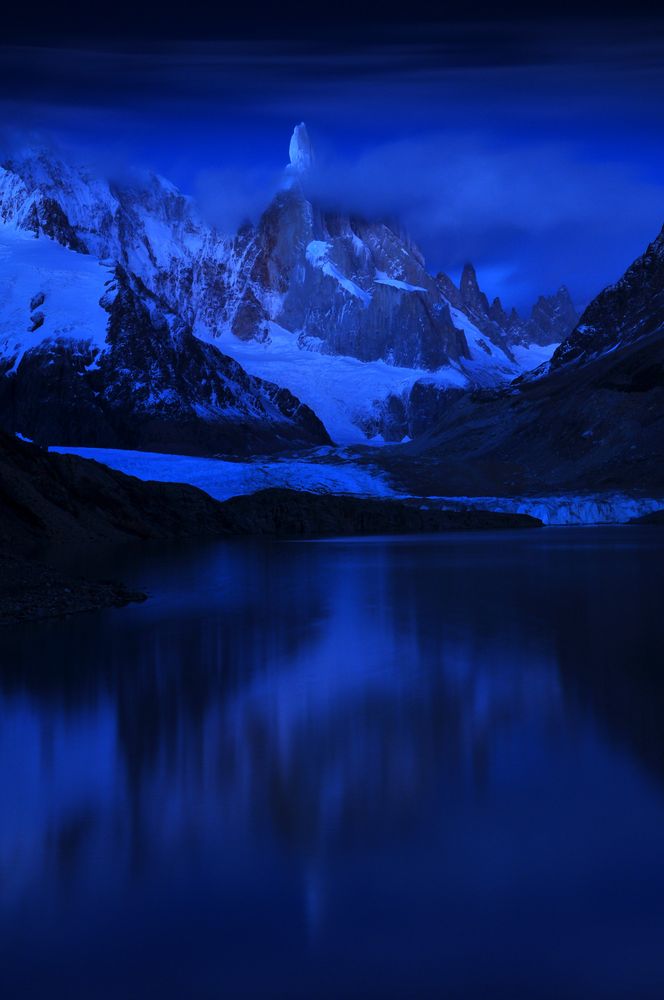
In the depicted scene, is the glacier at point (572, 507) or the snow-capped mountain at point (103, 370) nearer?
the glacier at point (572, 507)

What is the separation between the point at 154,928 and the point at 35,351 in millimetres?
137084

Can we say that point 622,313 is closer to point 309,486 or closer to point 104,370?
point 104,370

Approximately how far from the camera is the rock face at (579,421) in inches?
3642

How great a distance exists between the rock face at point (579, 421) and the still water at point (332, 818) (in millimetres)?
71565

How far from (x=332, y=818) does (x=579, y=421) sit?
331 ft

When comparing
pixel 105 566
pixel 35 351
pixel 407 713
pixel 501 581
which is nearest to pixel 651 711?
pixel 407 713

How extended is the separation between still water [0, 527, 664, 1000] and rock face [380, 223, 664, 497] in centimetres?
7156

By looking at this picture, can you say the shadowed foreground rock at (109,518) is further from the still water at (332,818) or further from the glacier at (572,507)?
the still water at (332,818)

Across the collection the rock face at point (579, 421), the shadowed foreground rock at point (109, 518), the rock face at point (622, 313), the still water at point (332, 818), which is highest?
the rock face at point (622, 313)

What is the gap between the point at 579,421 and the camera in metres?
105

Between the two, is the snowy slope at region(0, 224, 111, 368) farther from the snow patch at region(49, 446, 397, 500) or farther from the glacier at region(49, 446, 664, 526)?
the glacier at region(49, 446, 664, 526)

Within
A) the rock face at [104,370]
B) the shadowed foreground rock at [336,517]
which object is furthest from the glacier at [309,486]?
the rock face at [104,370]

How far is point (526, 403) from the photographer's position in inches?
4732

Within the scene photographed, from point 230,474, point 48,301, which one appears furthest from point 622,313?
point 48,301
